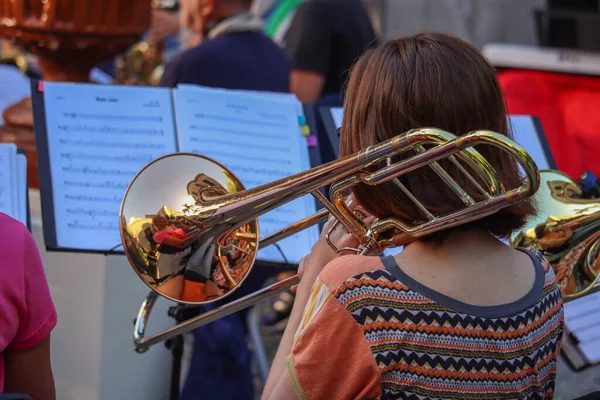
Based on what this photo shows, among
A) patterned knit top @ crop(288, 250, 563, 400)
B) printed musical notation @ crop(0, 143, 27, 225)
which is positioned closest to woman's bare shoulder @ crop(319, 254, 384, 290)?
patterned knit top @ crop(288, 250, 563, 400)

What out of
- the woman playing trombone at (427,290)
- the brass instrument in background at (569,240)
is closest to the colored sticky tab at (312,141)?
the brass instrument in background at (569,240)

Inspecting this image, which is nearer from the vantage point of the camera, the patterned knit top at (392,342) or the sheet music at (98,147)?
the patterned knit top at (392,342)

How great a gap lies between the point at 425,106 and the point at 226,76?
1.99 metres

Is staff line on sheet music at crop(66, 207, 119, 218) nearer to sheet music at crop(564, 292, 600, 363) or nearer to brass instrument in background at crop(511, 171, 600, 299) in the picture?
brass instrument in background at crop(511, 171, 600, 299)

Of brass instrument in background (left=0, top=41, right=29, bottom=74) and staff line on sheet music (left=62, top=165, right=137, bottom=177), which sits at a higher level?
staff line on sheet music (left=62, top=165, right=137, bottom=177)

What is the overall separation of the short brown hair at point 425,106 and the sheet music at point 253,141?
0.93m

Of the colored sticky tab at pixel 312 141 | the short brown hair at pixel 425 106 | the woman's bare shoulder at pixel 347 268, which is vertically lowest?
the colored sticky tab at pixel 312 141

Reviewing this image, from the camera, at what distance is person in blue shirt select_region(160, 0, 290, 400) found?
3248mm

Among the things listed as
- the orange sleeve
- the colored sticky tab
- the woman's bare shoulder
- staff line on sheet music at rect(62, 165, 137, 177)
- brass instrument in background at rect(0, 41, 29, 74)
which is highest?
the woman's bare shoulder

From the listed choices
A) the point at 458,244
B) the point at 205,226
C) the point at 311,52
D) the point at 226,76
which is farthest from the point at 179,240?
the point at 311,52

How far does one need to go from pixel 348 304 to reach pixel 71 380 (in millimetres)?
1599

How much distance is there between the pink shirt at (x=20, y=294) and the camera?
65.7 inches

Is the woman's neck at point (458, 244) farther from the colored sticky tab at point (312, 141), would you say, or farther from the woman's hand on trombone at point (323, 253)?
the colored sticky tab at point (312, 141)

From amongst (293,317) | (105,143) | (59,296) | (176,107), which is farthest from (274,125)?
(293,317)
